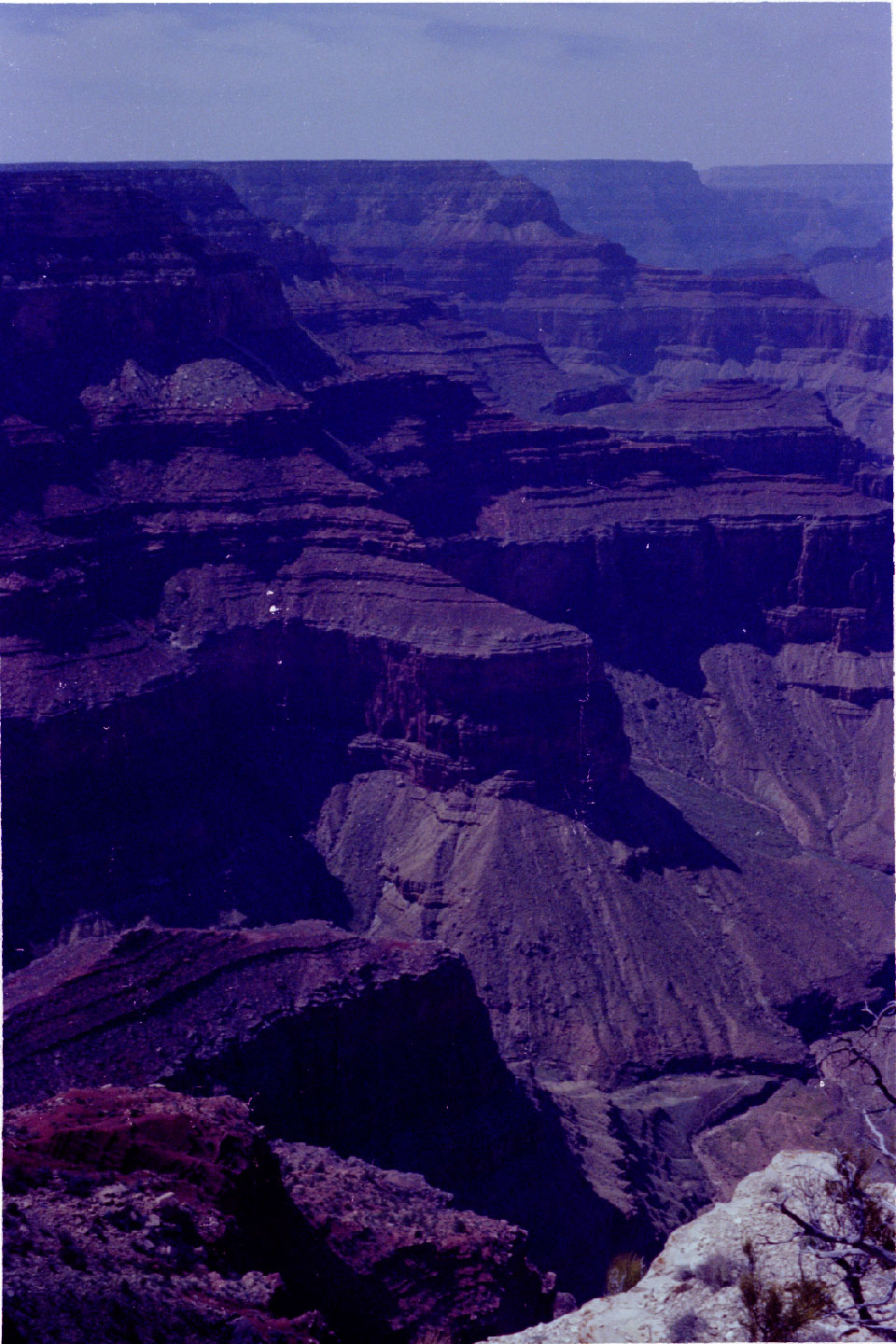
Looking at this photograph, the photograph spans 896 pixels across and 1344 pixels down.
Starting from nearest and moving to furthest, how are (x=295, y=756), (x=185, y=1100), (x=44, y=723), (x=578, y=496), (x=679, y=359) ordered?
1. (x=185, y=1100)
2. (x=44, y=723)
3. (x=295, y=756)
4. (x=578, y=496)
5. (x=679, y=359)

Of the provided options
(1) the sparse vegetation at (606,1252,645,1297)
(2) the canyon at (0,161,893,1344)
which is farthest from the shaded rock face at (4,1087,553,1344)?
(1) the sparse vegetation at (606,1252,645,1297)

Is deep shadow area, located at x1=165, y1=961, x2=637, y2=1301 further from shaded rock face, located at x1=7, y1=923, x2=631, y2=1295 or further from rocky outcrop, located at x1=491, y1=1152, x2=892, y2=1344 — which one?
rocky outcrop, located at x1=491, y1=1152, x2=892, y2=1344

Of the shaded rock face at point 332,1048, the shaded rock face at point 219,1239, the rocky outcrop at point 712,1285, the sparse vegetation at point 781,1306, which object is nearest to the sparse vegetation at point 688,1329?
the rocky outcrop at point 712,1285

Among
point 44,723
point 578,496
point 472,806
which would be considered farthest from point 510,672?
point 578,496

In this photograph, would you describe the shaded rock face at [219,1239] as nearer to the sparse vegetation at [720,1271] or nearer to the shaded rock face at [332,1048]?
the shaded rock face at [332,1048]

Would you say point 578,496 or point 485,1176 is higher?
point 578,496

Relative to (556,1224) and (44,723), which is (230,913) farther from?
(556,1224)
